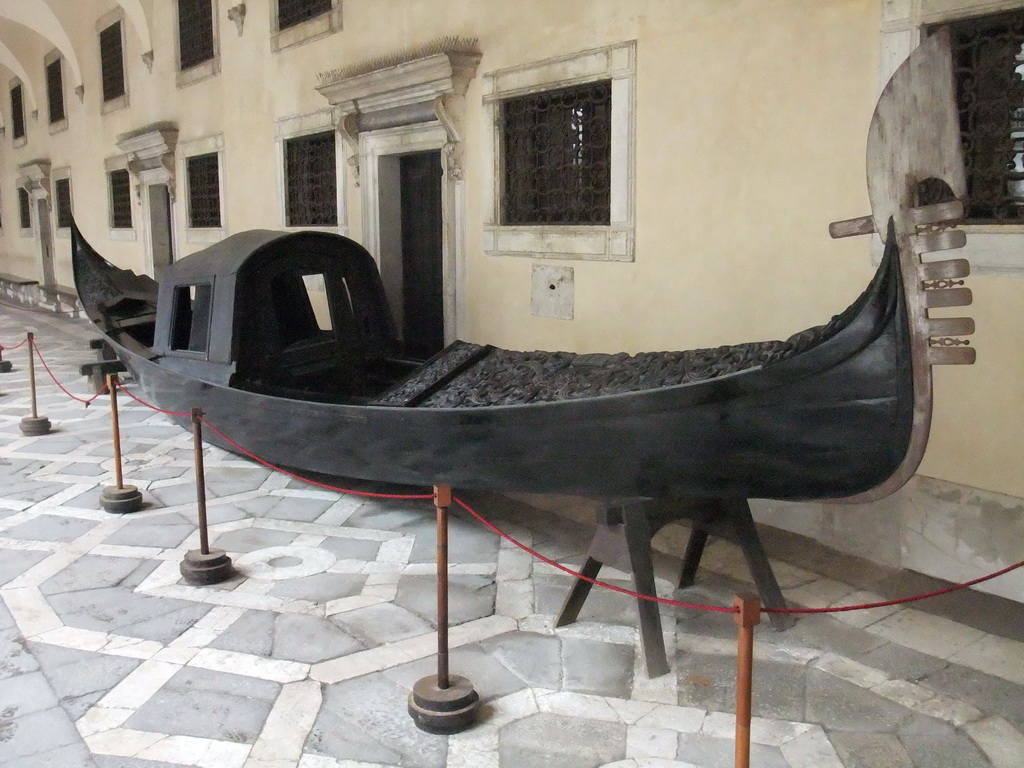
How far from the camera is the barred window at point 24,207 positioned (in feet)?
68.0

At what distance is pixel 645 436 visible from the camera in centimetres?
365

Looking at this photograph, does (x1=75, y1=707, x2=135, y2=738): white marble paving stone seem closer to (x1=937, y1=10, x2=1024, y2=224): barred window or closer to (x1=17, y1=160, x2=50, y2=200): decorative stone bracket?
(x1=937, y1=10, x2=1024, y2=224): barred window

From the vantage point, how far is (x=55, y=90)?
17422mm

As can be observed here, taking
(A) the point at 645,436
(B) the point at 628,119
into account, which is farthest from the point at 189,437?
(A) the point at 645,436

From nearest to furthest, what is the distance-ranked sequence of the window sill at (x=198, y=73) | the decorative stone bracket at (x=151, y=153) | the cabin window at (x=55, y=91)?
1. the window sill at (x=198, y=73)
2. the decorative stone bracket at (x=151, y=153)
3. the cabin window at (x=55, y=91)

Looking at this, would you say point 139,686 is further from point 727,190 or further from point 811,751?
point 727,190

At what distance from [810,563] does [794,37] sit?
2.76 metres

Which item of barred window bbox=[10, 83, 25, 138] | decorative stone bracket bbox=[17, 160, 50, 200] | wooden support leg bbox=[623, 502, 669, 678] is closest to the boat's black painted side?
wooden support leg bbox=[623, 502, 669, 678]

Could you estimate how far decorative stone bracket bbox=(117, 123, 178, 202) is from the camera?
1186 centimetres

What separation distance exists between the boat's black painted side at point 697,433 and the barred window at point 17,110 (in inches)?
744

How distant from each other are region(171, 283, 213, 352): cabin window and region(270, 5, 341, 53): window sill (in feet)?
10.6

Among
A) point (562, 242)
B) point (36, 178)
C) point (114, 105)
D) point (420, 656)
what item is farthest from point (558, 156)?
point (36, 178)

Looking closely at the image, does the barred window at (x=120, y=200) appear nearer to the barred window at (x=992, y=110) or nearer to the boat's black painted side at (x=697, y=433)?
the boat's black painted side at (x=697, y=433)

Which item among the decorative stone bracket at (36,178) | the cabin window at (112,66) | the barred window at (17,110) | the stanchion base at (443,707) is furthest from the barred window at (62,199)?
the stanchion base at (443,707)
